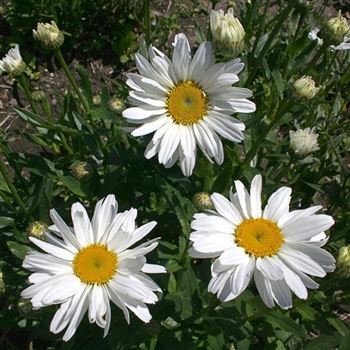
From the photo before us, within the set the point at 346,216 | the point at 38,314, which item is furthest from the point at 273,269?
the point at 346,216

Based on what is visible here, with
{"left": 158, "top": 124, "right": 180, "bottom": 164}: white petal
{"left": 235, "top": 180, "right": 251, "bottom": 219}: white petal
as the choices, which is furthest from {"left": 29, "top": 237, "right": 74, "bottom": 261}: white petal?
{"left": 235, "top": 180, "right": 251, "bottom": 219}: white petal

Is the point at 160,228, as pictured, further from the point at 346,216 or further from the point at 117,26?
the point at 117,26

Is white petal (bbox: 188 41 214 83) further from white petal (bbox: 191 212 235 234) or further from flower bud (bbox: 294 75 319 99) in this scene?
white petal (bbox: 191 212 235 234)

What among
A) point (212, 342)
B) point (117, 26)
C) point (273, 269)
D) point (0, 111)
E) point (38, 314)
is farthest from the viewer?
point (117, 26)

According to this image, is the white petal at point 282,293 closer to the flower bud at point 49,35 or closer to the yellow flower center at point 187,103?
the yellow flower center at point 187,103

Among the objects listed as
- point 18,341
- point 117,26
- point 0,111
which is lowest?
point 18,341

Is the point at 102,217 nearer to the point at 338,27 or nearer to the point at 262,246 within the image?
the point at 262,246

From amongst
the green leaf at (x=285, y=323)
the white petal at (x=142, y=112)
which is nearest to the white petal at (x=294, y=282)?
the green leaf at (x=285, y=323)
